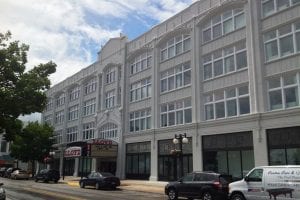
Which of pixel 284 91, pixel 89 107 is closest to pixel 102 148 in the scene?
pixel 89 107

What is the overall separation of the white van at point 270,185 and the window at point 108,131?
30988mm

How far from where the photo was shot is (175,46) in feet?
128

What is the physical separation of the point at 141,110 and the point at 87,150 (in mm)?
8220

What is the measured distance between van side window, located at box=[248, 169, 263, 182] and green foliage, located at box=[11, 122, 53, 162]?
46.9 meters

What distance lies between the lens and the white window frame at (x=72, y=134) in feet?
197

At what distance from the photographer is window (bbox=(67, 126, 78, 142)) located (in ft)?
197

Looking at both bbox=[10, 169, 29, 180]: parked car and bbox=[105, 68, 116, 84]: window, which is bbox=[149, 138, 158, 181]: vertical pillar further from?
bbox=[10, 169, 29, 180]: parked car

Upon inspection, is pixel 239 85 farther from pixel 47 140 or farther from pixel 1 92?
pixel 47 140

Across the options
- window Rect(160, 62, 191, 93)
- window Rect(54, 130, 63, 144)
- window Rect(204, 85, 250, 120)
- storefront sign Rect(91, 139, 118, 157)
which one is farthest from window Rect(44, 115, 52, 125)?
window Rect(204, 85, 250, 120)

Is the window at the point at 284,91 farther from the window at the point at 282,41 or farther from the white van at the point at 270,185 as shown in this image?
the white van at the point at 270,185

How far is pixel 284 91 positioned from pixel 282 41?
3777 millimetres

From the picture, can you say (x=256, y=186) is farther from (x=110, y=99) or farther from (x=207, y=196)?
(x=110, y=99)

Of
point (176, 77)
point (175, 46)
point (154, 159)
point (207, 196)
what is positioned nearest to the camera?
point (207, 196)

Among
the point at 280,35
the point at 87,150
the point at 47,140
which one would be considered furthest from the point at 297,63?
the point at 47,140
